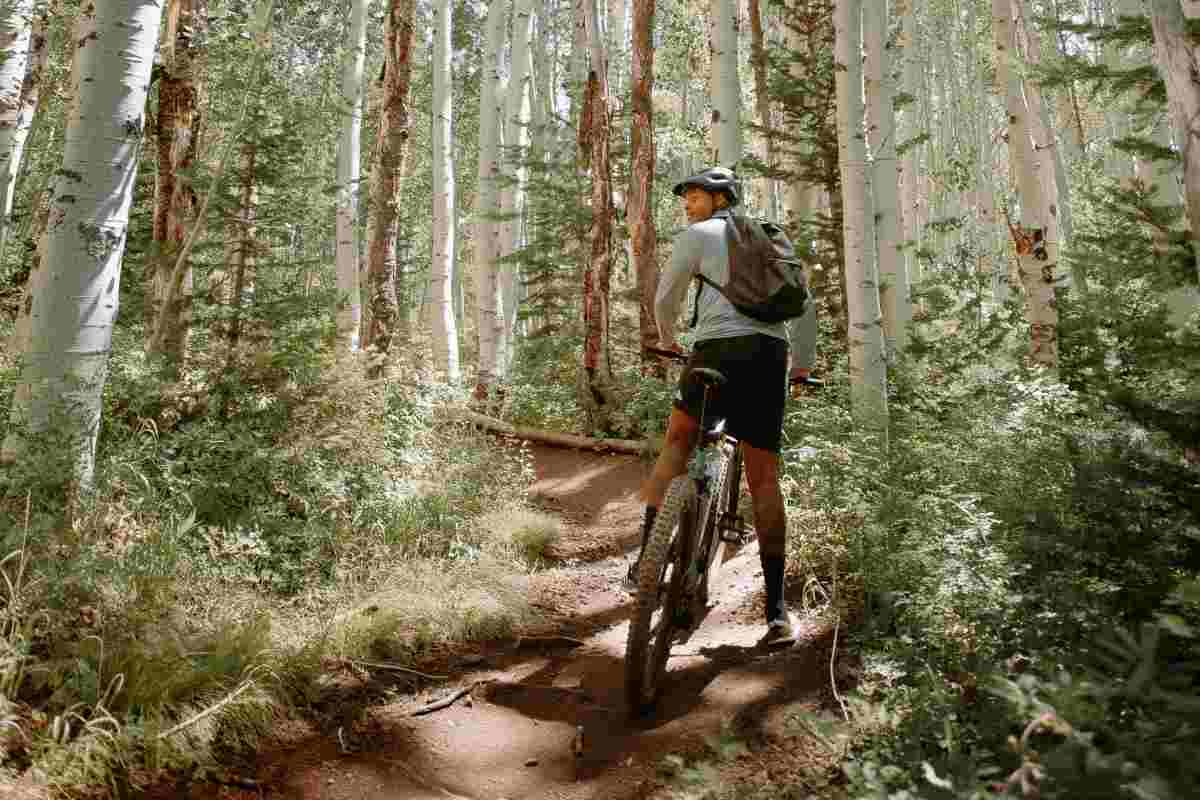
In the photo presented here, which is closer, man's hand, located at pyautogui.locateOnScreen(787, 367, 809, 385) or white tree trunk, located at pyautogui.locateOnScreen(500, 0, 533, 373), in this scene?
man's hand, located at pyautogui.locateOnScreen(787, 367, 809, 385)

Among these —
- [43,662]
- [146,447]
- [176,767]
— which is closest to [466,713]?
[176,767]

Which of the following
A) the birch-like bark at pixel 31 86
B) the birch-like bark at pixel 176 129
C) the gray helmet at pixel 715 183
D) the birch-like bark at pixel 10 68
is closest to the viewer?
the gray helmet at pixel 715 183

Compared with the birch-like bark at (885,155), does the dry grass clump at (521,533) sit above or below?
below

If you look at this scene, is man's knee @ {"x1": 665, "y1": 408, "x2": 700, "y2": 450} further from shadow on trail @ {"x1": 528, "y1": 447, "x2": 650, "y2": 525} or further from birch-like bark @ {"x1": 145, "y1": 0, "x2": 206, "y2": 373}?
birch-like bark @ {"x1": 145, "y1": 0, "x2": 206, "y2": 373}

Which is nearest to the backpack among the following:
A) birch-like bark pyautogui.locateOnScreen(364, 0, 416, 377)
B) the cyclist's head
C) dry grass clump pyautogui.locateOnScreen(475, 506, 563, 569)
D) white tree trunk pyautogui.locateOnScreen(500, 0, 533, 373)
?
the cyclist's head

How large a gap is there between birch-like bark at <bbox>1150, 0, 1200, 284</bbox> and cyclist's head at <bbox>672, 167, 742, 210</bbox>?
1755 mm

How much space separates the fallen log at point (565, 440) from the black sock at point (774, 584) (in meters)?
4.99

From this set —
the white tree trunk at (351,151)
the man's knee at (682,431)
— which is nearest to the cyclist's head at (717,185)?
the man's knee at (682,431)

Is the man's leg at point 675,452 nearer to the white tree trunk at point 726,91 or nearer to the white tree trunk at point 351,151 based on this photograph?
the white tree trunk at point 726,91

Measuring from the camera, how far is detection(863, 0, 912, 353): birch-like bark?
8.26m

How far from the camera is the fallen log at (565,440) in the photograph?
970cm

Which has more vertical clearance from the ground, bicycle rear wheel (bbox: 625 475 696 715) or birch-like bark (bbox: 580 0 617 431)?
birch-like bark (bbox: 580 0 617 431)

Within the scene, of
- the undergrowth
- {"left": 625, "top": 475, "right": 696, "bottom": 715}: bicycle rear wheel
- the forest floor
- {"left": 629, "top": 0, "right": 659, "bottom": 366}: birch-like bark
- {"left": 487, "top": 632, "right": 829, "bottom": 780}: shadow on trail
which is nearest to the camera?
the undergrowth

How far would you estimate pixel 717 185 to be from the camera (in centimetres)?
411
